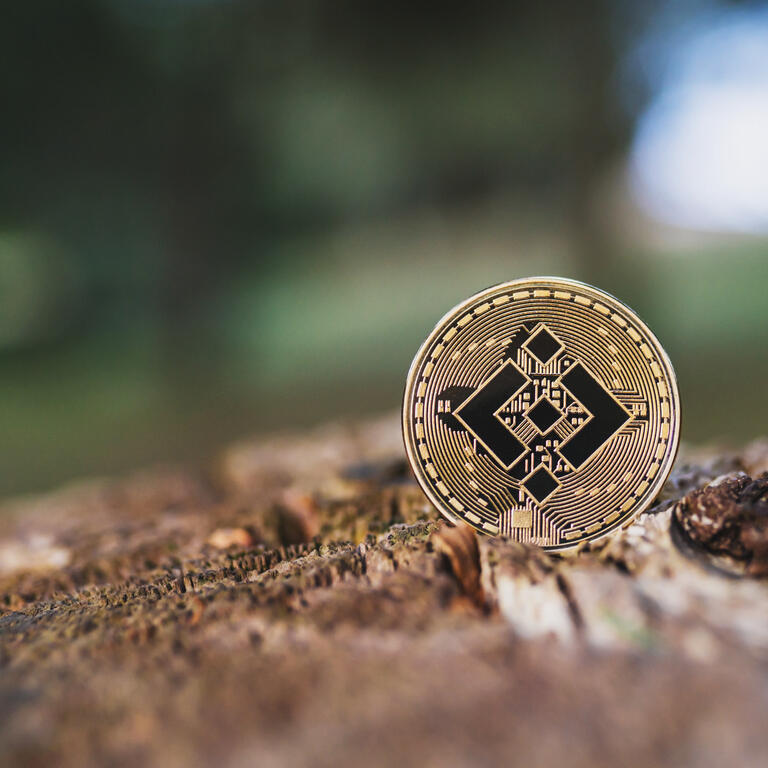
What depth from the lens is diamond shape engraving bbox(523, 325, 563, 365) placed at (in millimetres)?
1556

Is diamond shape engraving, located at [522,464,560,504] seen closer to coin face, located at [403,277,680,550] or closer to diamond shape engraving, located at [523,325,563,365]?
coin face, located at [403,277,680,550]

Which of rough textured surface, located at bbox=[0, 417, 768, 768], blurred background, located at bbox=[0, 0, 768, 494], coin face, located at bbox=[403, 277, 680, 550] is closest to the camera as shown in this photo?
rough textured surface, located at bbox=[0, 417, 768, 768]

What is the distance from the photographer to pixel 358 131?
7.58 m

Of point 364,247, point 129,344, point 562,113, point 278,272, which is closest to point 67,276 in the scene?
point 129,344

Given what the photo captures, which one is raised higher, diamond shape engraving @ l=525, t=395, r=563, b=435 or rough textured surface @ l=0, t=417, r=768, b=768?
diamond shape engraving @ l=525, t=395, r=563, b=435

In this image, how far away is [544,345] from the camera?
1.56m

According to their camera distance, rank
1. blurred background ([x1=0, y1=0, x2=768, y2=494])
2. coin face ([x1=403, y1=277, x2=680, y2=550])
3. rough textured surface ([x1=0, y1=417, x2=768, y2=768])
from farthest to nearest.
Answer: blurred background ([x1=0, y1=0, x2=768, y2=494])
coin face ([x1=403, y1=277, x2=680, y2=550])
rough textured surface ([x1=0, y1=417, x2=768, y2=768])

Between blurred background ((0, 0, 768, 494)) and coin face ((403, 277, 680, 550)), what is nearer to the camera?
coin face ((403, 277, 680, 550))

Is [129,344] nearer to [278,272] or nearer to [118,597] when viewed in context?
[278,272]

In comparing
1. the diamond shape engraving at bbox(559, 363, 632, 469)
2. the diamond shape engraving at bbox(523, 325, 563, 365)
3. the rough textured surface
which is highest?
the diamond shape engraving at bbox(523, 325, 563, 365)

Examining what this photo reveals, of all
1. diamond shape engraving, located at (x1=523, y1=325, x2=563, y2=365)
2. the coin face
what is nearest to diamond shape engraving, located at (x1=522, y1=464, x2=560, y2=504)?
the coin face

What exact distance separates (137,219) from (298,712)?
698 cm

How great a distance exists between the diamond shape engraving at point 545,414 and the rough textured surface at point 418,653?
1.03 feet

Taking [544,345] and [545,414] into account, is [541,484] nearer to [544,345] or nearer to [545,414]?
[545,414]
